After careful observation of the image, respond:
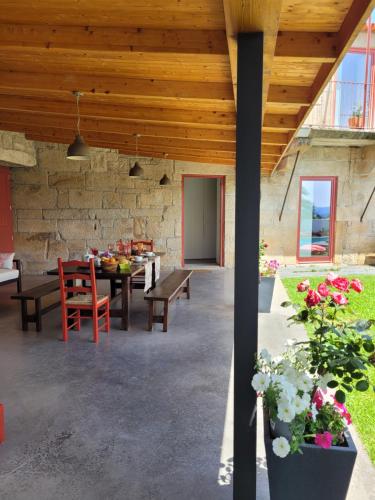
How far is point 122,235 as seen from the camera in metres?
8.07

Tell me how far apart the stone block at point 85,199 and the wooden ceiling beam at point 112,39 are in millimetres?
5063

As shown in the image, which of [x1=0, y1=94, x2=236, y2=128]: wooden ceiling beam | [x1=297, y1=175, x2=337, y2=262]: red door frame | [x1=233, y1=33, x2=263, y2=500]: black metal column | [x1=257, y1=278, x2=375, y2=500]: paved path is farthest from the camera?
[x1=297, y1=175, x2=337, y2=262]: red door frame

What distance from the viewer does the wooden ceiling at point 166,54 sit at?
2146 mm

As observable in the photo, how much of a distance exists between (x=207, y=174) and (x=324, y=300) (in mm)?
6504

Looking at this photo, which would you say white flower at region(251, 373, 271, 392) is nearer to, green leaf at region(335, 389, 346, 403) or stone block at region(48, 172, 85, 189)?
green leaf at region(335, 389, 346, 403)

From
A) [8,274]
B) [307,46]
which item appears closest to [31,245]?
[8,274]

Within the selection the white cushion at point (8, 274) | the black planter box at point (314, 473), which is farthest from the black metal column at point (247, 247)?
the white cushion at point (8, 274)

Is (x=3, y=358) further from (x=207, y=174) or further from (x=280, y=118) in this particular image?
(x=207, y=174)

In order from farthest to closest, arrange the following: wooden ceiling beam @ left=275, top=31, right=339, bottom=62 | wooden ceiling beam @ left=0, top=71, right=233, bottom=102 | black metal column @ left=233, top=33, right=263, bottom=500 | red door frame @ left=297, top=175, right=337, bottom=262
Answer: red door frame @ left=297, top=175, right=337, bottom=262
wooden ceiling beam @ left=0, top=71, right=233, bottom=102
wooden ceiling beam @ left=275, top=31, right=339, bottom=62
black metal column @ left=233, top=33, right=263, bottom=500

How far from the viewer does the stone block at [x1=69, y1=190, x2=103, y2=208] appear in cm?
793

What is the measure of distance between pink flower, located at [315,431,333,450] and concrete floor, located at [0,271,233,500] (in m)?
0.62

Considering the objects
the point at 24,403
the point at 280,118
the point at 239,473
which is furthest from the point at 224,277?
the point at 239,473

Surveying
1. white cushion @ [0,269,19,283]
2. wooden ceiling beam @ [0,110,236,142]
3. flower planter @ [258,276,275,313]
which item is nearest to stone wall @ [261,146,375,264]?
wooden ceiling beam @ [0,110,236,142]

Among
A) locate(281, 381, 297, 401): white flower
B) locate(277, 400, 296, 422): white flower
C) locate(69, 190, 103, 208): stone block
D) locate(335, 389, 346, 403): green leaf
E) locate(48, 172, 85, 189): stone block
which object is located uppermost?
locate(48, 172, 85, 189): stone block
